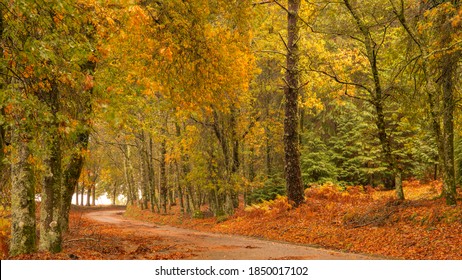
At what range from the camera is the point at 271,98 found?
28.0 m

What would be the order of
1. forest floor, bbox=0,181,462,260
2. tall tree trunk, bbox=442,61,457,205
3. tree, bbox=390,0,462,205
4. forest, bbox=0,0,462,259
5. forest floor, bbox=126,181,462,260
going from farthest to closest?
tall tree trunk, bbox=442,61,457,205, tree, bbox=390,0,462,205, forest floor, bbox=126,181,462,260, forest floor, bbox=0,181,462,260, forest, bbox=0,0,462,259

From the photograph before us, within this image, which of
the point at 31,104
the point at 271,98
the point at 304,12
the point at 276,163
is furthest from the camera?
the point at 276,163

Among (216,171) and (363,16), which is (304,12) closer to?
(363,16)

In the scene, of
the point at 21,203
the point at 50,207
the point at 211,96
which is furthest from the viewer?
the point at 211,96

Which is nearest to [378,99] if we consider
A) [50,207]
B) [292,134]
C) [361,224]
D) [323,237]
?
[361,224]

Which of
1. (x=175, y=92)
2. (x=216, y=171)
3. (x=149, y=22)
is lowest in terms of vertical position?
(x=216, y=171)

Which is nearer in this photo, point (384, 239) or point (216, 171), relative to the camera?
point (384, 239)

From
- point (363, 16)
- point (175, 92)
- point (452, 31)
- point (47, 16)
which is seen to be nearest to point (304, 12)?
point (363, 16)

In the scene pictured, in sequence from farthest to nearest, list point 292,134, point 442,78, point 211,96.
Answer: point 292,134 → point 442,78 → point 211,96

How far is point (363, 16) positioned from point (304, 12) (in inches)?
226

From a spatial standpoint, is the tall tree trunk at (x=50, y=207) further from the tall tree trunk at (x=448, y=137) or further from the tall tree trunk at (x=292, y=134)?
the tall tree trunk at (x=448, y=137)

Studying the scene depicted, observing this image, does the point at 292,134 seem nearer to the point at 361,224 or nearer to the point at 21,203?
the point at 361,224

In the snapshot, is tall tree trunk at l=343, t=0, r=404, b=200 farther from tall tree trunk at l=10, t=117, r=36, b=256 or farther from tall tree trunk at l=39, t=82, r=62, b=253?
tall tree trunk at l=10, t=117, r=36, b=256

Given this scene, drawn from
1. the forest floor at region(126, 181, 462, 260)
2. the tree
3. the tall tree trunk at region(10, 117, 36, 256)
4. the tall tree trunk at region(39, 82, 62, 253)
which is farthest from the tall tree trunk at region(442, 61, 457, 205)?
the tall tree trunk at region(10, 117, 36, 256)
